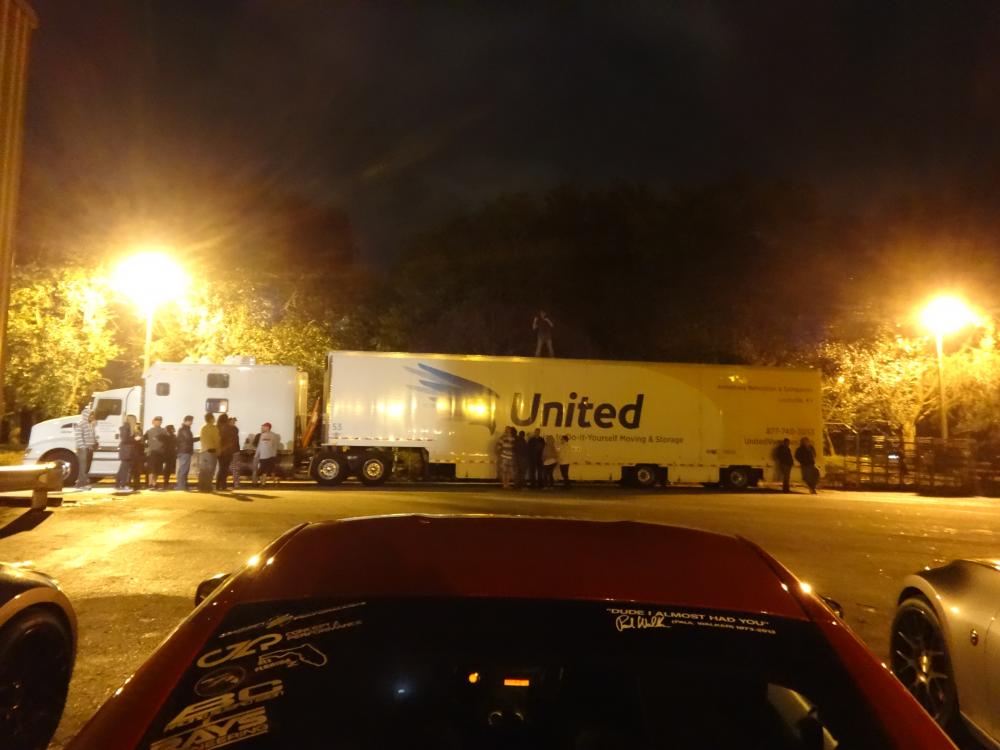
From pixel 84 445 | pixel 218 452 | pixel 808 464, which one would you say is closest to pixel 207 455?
pixel 218 452

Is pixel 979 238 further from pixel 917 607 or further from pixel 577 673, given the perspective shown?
pixel 577 673

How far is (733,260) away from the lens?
4016 centimetres

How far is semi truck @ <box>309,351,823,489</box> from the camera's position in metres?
24.8

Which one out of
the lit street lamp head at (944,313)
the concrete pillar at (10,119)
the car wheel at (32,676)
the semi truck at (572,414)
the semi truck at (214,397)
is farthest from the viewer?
the lit street lamp head at (944,313)

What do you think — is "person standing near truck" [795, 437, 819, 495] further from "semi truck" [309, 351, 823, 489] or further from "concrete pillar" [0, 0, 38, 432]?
"concrete pillar" [0, 0, 38, 432]

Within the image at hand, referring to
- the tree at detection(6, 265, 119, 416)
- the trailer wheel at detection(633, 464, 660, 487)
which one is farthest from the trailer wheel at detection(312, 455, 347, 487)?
the tree at detection(6, 265, 119, 416)

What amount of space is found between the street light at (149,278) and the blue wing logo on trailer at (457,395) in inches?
274

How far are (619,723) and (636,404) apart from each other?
23.8 metres

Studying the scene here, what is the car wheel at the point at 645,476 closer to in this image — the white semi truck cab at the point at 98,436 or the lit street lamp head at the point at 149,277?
the white semi truck cab at the point at 98,436

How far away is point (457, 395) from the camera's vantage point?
2511cm

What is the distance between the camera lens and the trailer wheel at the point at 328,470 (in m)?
24.2

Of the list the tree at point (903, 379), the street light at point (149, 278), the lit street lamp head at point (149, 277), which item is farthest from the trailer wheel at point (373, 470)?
the tree at point (903, 379)

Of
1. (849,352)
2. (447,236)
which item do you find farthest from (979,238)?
(447,236)

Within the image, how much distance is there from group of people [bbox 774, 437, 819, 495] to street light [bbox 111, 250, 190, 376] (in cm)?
1788
